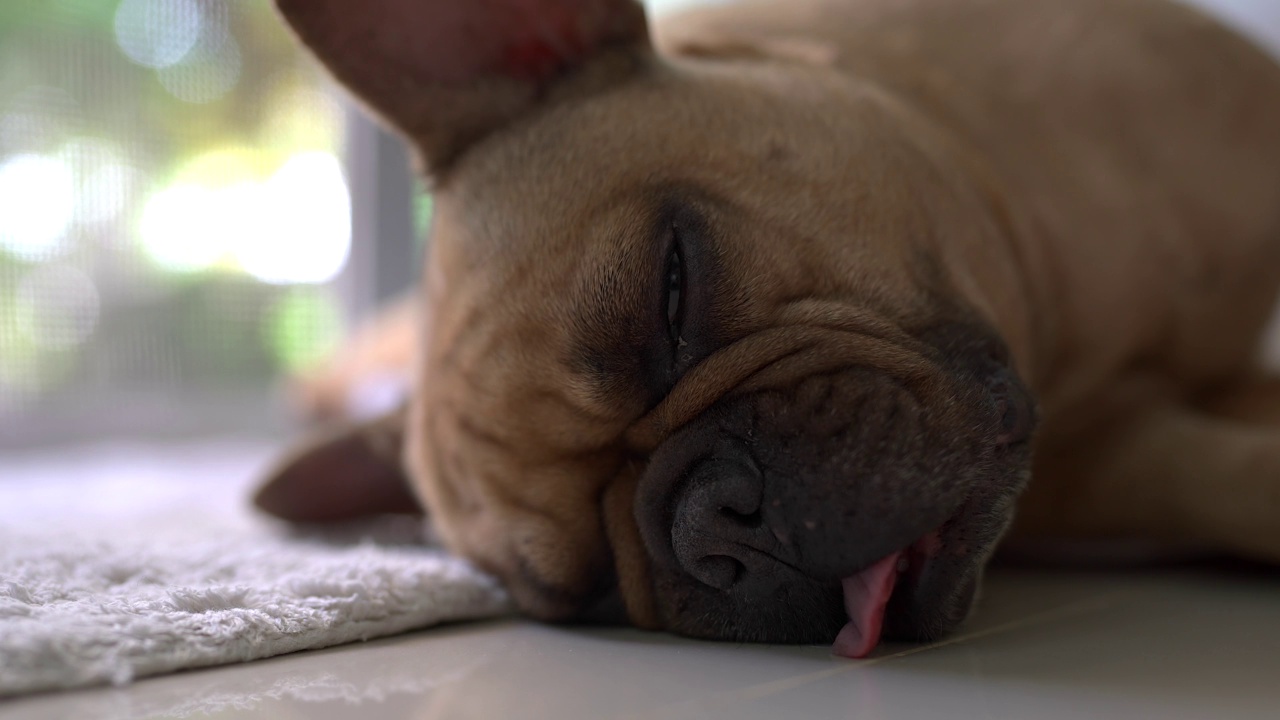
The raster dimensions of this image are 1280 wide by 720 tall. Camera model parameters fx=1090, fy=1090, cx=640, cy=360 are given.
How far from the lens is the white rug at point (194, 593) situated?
99cm

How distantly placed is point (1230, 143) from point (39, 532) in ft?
6.82

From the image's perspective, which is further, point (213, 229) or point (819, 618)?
point (213, 229)

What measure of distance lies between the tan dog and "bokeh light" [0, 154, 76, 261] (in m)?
1.69

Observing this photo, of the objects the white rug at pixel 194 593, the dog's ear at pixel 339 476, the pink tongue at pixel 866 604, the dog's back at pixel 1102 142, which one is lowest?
the pink tongue at pixel 866 604

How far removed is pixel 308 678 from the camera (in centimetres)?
105

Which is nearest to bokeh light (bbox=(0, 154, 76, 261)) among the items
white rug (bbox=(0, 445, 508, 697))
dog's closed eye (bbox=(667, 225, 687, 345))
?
white rug (bbox=(0, 445, 508, 697))

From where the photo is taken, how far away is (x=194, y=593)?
1.18 meters

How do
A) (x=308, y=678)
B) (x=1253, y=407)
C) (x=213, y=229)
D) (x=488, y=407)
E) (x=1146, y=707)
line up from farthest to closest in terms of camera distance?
(x=213, y=229) → (x=1253, y=407) → (x=488, y=407) → (x=308, y=678) → (x=1146, y=707)

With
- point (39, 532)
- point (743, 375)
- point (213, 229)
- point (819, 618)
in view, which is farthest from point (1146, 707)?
point (213, 229)

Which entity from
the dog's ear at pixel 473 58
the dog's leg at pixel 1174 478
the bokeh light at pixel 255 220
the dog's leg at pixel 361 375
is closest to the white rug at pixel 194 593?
the dog's ear at pixel 473 58

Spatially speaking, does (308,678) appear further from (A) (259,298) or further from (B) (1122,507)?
(A) (259,298)

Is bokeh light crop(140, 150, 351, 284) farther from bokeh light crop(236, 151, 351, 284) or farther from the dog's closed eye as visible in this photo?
the dog's closed eye

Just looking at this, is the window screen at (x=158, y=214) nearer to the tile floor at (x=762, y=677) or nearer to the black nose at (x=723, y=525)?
the tile floor at (x=762, y=677)

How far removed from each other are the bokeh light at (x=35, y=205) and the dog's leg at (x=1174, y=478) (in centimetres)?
281
